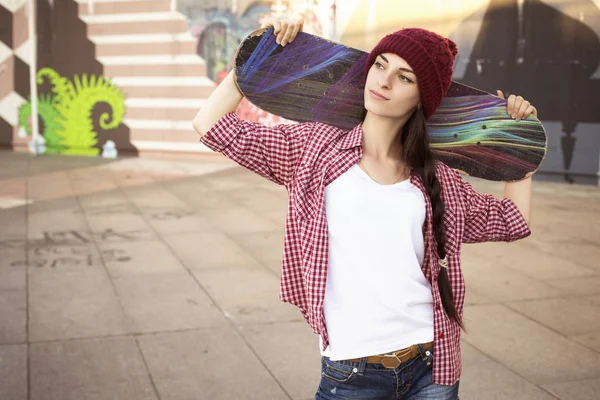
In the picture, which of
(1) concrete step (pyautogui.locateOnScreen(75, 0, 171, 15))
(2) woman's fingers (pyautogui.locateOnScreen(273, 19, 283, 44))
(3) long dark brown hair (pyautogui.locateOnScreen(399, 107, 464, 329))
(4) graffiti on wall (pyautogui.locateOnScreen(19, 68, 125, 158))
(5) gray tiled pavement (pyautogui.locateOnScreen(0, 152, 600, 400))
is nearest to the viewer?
(3) long dark brown hair (pyautogui.locateOnScreen(399, 107, 464, 329))

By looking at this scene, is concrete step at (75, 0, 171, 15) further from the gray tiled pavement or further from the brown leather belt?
the brown leather belt

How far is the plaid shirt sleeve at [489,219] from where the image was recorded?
2414mm

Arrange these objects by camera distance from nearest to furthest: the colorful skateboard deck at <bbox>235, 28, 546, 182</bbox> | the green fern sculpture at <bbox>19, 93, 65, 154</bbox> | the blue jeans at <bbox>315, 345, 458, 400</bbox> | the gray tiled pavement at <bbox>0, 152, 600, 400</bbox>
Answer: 1. the blue jeans at <bbox>315, 345, 458, 400</bbox>
2. the colorful skateboard deck at <bbox>235, 28, 546, 182</bbox>
3. the gray tiled pavement at <bbox>0, 152, 600, 400</bbox>
4. the green fern sculpture at <bbox>19, 93, 65, 154</bbox>

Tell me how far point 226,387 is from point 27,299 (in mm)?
2063

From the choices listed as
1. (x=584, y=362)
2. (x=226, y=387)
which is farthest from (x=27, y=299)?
(x=584, y=362)

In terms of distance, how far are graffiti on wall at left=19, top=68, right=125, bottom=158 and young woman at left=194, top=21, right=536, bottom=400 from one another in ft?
41.8

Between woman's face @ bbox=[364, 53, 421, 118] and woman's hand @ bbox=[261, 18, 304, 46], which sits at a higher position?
woman's hand @ bbox=[261, 18, 304, 46]

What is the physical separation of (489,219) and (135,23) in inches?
502

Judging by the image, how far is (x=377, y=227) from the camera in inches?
84.6

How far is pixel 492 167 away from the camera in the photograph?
265 centimetres

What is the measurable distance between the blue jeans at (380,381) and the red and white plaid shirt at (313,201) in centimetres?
4

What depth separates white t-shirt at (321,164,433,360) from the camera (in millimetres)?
2146

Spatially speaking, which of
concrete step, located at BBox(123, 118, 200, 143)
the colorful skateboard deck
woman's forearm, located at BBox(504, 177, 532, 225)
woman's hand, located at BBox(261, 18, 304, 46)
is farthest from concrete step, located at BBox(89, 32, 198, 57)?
woman's forearm, located at BBox(504, 177, 532, 225)

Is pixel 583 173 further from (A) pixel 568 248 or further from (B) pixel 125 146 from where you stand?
(B) pixel 125 146
